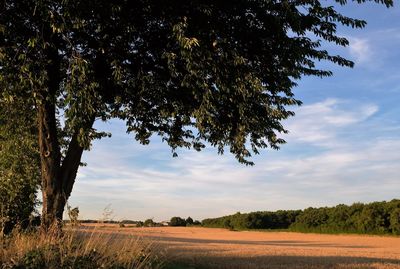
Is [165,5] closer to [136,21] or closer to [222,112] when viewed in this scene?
[136,21]

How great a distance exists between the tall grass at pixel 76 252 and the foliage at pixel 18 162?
8.58 metres

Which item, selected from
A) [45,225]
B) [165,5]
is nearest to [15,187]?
[45,225]

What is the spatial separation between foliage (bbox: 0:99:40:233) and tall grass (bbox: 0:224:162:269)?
8.58 metres

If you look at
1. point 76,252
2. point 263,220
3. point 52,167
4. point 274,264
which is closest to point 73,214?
point 76,252

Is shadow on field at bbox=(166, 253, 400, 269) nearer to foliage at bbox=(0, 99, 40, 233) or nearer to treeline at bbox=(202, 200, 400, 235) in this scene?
foliage at bbox=(0, 99, 40, 233)

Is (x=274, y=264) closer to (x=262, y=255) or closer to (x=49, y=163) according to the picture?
(x=262, y=255)

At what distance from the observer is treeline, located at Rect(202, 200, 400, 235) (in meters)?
69.3

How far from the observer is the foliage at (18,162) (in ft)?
61.1

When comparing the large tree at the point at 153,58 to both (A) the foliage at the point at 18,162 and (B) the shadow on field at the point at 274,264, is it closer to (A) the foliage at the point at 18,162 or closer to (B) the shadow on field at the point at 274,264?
(B) the shadow on field at the point at 274,264

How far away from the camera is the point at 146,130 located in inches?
620

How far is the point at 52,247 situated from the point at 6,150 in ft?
51.7

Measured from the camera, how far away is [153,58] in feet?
41.1

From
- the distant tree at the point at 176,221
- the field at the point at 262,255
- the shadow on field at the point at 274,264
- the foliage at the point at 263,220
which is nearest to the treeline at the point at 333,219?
the foliage at the point at 263,220

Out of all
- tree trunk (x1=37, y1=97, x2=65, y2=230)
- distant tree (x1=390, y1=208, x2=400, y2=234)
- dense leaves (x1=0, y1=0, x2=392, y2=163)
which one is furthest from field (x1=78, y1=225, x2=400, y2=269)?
distant tree (x1=390, y1=208, x2=400, y2=234)
